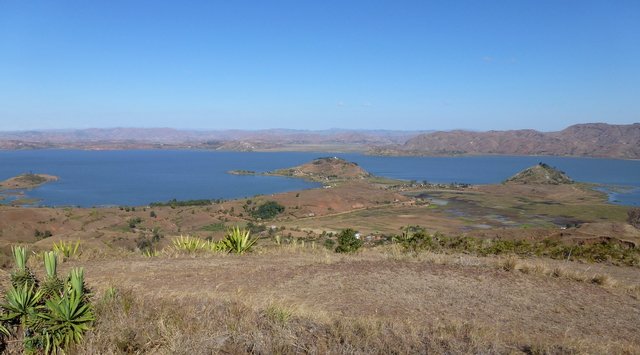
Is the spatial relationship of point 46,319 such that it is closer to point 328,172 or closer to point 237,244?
point 237,244

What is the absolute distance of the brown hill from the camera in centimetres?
14525

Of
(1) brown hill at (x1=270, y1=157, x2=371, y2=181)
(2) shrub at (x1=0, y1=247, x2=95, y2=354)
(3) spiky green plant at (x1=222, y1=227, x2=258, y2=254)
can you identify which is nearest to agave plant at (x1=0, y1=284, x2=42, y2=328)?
(2) shrub at (x1=0, y1=247, x2=95, y2=354)

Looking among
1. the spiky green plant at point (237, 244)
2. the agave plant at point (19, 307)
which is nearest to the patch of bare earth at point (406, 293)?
the spiky green plant at point (237, 244)

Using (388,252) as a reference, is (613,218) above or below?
below

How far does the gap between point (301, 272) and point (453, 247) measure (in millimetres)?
6250

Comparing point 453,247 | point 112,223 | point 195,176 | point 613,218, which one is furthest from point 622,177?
point 453,247

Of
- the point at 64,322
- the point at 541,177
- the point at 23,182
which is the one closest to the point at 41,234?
the point at 64,322

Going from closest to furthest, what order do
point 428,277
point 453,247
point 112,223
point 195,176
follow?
point 428,277 < point 453,247 < point 112,223 < point 195,176

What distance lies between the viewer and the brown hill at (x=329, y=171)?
145 meters

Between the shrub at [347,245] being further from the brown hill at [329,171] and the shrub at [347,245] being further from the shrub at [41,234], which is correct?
the brown hill at [329,171]

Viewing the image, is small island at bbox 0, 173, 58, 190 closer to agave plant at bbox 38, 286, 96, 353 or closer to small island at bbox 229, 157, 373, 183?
small island at bbox 229, 157, 373, 183

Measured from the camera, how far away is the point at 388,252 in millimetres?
13297

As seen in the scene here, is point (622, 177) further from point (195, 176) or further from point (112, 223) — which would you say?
point (112, 223)

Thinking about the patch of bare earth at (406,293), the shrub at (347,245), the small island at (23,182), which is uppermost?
the patch of bare earth at (406,293)
